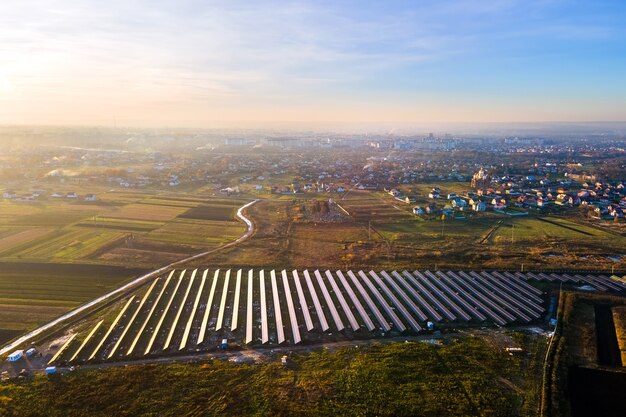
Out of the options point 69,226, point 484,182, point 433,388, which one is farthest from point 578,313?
point 484,182

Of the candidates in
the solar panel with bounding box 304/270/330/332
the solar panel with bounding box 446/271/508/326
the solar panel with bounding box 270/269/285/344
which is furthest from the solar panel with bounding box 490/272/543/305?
the solar panel with bounding box 270/269/285/344

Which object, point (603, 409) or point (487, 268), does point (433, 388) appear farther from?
point (487, 268)

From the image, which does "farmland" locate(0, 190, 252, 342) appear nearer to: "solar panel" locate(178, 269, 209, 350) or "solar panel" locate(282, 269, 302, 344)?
"solar panel" locate(178, 269, 209, 350)

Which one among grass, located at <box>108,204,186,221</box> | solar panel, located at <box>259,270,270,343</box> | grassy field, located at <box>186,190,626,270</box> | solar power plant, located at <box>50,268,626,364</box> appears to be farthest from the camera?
grass, located at <box>108,204,186,221</box>

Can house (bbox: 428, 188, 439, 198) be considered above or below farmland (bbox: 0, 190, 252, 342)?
above

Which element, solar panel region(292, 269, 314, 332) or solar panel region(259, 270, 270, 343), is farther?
solar panel region(292, 269, 314, 332)

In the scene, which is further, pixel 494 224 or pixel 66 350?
pixel 494 224

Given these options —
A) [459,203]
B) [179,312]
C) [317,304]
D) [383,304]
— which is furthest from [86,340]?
[459,203]
